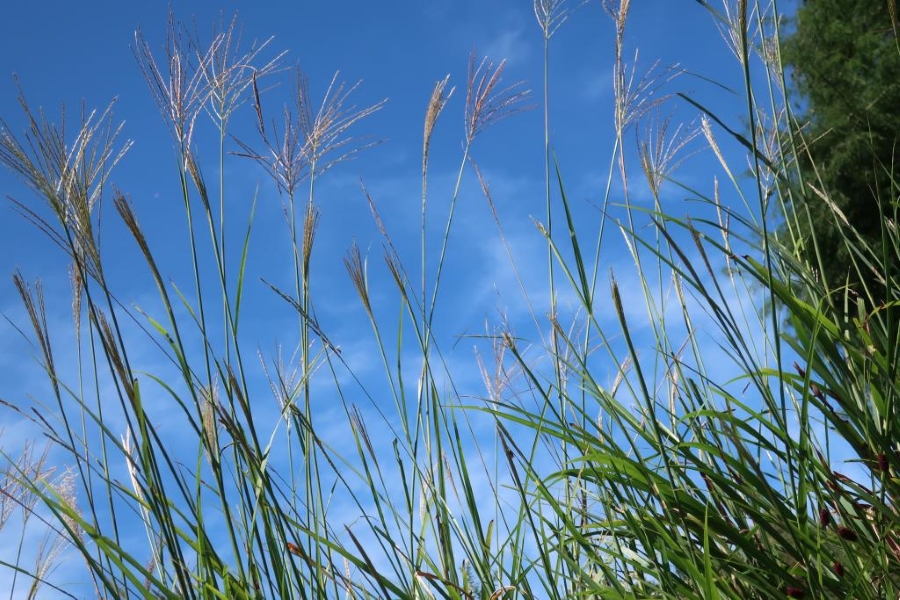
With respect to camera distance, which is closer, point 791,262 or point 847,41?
point 791,262

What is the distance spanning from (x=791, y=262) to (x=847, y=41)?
45.2ft

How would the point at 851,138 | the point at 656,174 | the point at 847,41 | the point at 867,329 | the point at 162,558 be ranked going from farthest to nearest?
the point at 847,41
the point at 851,138
the point at 656,174
the point at 867,329
the point at 162,558

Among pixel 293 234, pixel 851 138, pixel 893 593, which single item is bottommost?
pixel 893 593

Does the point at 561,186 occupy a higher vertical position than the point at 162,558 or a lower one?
higher

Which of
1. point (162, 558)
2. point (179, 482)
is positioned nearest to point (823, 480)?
point (179, 482)

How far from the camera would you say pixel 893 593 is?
43.2 inches

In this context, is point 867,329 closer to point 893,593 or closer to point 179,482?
point 893,593

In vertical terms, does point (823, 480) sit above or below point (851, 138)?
below

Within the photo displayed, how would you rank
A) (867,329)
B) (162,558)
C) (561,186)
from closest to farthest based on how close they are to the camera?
(561,186)
(162,558)
(867,329)

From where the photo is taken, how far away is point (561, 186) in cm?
121

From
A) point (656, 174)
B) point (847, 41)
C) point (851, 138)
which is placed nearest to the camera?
point (656, 174)

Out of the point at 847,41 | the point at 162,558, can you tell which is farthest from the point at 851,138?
the point at 162,558

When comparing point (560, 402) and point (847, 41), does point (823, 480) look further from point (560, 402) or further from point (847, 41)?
point (847, 41)

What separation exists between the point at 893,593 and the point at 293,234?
109cm
